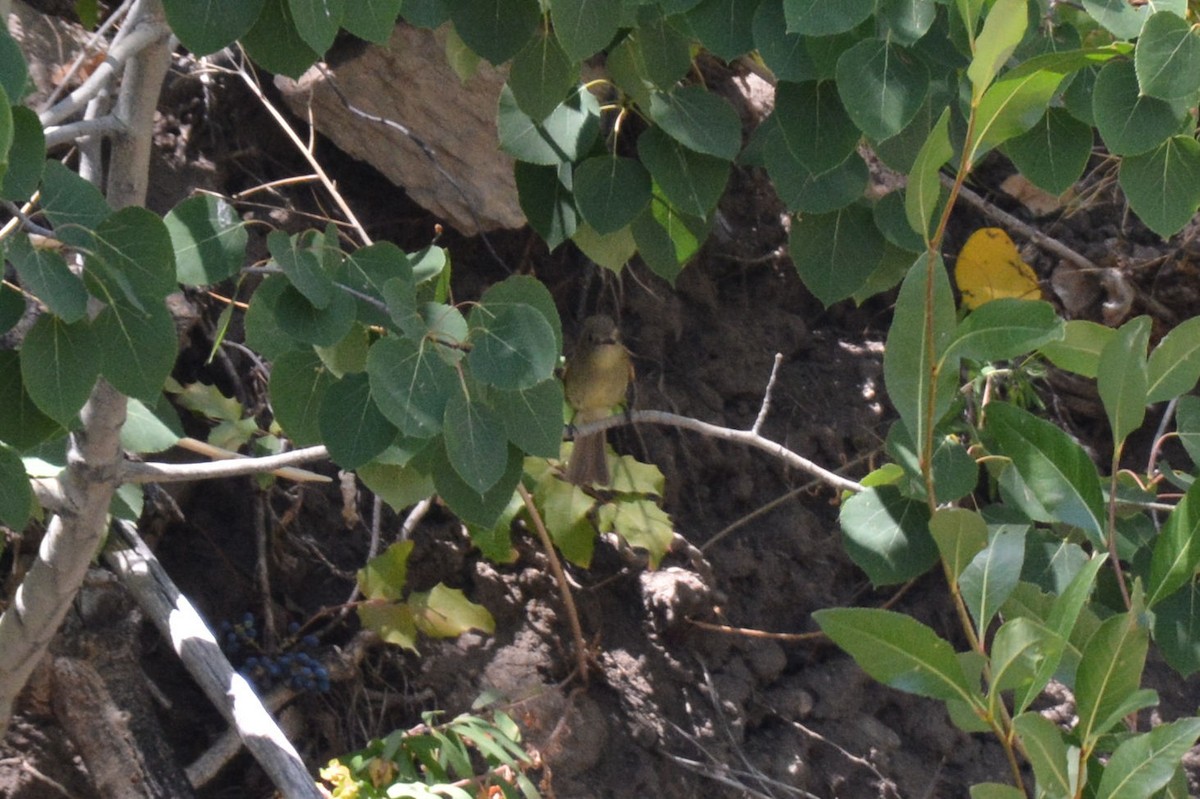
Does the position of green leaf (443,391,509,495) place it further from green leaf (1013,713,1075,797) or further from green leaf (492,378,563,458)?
green leaf (1013,713,1075,797)

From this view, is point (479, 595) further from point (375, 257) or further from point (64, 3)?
point (64, 3)

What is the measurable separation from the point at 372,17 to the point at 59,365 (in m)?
0.43

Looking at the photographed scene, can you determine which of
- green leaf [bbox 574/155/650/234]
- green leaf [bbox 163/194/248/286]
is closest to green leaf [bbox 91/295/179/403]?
green leaf [bbox 163/194/248/286]

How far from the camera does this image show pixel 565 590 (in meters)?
2.41

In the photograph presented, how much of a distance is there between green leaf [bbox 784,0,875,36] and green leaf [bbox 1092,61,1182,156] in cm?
32

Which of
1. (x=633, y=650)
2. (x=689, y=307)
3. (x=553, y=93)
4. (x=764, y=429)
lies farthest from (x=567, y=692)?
(x=553, y=93)

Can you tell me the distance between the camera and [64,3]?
8.50ft

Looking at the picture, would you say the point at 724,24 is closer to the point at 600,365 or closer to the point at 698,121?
the point at 698,121

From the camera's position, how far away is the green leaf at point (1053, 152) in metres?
1.37

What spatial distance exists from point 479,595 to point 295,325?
1.47 metres

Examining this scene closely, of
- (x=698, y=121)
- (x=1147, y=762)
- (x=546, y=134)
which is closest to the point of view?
(x=1147, y=762)

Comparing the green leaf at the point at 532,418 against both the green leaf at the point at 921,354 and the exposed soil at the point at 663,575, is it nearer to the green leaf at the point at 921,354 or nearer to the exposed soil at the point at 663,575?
the green leaf at the point at 921,354

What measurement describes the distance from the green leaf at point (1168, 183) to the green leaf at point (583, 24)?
610 mm

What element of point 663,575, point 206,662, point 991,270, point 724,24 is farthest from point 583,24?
point 991,270
